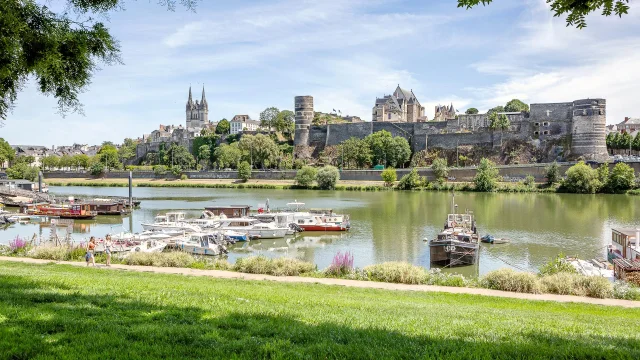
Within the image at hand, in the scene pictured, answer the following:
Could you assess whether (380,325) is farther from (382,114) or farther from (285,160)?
(382,114)

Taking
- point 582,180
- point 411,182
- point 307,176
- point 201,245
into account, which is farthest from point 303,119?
point 201,245

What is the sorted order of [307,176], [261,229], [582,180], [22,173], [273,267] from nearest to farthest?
1. [273,267]
2. [261,229]
3. [582,180]
4. [307,176]
5. [22,173]

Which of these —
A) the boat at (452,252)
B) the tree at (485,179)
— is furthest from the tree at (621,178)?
the boat at (452,252)

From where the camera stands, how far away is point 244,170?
294ft

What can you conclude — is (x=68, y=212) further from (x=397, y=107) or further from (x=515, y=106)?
(x=515, y=106)

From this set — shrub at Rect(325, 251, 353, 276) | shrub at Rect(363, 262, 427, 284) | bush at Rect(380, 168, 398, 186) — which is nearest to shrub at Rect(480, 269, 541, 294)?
shrub at Rect(363, 262, 427, 284)

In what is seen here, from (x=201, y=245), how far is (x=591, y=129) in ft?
242

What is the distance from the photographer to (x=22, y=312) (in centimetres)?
714

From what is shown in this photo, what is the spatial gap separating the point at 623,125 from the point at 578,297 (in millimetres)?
119972

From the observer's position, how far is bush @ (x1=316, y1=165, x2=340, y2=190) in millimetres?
78125

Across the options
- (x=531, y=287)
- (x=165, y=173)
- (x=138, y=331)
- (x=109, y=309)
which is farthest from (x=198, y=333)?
(x=165, y=173)

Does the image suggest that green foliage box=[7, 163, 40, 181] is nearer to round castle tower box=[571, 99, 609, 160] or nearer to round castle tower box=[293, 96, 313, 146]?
round castle tower box=[293, 96, 313, 146]

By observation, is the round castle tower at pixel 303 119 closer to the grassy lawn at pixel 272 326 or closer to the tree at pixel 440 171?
the tree at pixel 440 171

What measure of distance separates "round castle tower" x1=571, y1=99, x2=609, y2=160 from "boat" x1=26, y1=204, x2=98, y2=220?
7153 cm
